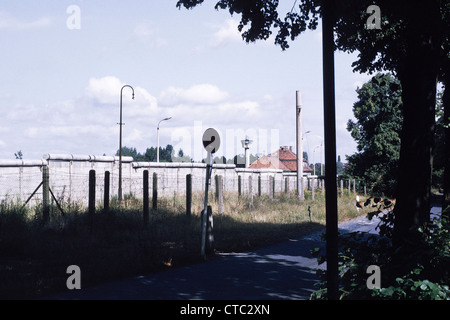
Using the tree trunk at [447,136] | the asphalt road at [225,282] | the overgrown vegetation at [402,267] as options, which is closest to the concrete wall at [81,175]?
the asphalt road at [225,282]

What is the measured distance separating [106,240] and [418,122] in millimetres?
8670

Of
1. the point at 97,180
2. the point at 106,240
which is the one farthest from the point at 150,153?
the point at 106,240

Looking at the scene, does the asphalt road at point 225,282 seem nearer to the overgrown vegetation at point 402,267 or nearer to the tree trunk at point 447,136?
the overgrown vegetation at point 402,267

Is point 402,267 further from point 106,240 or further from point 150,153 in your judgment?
point 150,153

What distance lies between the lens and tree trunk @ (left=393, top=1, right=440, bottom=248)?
7.04 metres

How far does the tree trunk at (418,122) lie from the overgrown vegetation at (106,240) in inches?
203

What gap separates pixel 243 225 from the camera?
58.5ft

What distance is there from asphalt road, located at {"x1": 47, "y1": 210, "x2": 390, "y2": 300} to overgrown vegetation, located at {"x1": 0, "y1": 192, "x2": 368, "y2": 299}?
56 centimetres

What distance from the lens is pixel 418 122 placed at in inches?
279
